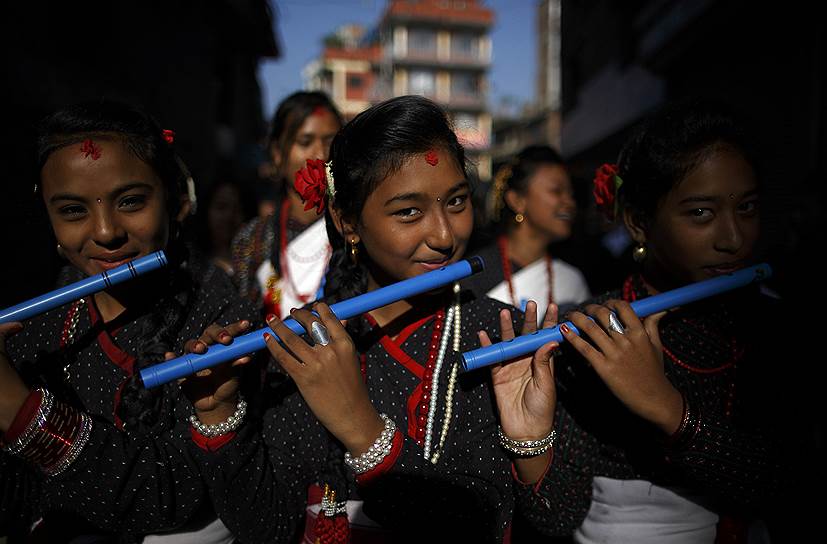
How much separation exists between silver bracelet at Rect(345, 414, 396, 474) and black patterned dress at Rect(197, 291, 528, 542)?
2 cm

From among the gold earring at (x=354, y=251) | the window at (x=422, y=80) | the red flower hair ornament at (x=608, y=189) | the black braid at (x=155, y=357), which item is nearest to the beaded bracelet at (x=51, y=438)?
the black braid at (x=155, y=357)

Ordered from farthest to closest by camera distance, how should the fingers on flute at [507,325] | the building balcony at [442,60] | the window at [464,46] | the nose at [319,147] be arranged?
the window at [464,46] < the building balcony at [442,60] < the nose at [319,147] < the fingers on flute at [507,325]

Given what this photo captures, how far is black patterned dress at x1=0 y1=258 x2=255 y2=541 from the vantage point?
1.45 meters

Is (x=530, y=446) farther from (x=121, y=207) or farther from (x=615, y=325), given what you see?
(x=121, y=207)

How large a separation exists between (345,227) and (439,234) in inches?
14.8

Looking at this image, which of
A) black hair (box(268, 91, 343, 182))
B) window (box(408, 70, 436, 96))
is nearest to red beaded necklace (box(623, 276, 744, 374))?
black hair (box(268, 91, 343, 182))

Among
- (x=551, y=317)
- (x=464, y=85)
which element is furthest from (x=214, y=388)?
(x=464, y=85)

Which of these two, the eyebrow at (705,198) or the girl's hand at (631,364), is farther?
the eyebrow at (705,198)

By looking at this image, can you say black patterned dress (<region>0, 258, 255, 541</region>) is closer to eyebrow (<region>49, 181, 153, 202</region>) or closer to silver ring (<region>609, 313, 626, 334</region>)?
eyebrow (<region>49, 181, 153, 202</region>)

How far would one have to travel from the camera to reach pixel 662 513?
1659 millimetres

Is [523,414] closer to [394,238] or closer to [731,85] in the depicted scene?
[394,238]

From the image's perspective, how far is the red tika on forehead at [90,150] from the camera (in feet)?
5.35

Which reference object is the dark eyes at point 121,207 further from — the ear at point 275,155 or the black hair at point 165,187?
the ear at point 275,155

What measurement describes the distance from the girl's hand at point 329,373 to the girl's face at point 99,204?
56 cm
